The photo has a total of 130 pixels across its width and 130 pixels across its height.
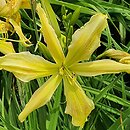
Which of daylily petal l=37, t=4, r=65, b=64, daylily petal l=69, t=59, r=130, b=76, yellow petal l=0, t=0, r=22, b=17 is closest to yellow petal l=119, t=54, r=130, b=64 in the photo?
daylily petal l=69, t=59, r=130, b=76

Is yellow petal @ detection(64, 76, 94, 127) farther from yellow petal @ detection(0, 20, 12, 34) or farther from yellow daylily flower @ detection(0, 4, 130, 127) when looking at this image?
yellow petal @ detection(0, 20, 12, 34)

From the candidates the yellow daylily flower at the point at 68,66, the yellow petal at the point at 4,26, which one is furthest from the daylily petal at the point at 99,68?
the yellow petal at the point at 4,26

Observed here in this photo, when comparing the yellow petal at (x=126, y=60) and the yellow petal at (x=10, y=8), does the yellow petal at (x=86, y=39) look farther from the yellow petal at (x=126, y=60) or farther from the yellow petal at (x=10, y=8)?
the yellow petal at (x=10, y=8)

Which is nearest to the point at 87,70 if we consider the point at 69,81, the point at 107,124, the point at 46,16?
the point at 69,81

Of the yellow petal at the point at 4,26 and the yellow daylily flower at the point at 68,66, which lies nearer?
the yellow daylily flower at the point at 68,66

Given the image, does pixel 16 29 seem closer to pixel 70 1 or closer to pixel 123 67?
pixel 123 67

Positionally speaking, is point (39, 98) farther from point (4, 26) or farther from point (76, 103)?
point (4, 26)

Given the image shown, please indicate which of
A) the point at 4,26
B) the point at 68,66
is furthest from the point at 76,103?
the point at 4,26
